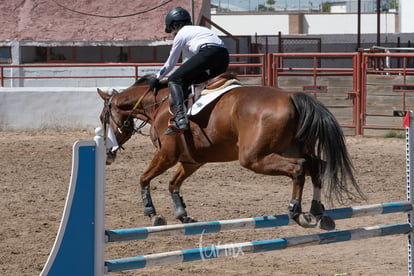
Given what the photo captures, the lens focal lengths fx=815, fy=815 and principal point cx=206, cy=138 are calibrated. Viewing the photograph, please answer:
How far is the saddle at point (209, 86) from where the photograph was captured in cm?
734

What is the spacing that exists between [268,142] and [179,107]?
3.56ft

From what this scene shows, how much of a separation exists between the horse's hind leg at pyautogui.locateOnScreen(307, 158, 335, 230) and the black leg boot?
4.09 feet

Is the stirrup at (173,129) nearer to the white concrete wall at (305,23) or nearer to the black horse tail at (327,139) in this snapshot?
the black horse tail at (327,139)

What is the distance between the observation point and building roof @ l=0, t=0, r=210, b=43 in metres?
28.1

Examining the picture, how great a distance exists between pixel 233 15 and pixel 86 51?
27419mm

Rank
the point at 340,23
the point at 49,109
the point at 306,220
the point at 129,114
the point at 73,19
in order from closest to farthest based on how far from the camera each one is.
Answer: the point at 306,220, the point at 129,114, the point at 49,109, the point at 73,19, the point at 340,23

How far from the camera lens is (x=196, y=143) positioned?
7.38m

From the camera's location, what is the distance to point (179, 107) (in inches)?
289

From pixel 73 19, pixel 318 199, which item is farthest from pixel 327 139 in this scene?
pixel 73 19

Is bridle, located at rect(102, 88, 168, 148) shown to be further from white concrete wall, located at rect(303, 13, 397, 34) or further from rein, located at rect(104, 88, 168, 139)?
white concrete wall, located at rect(303, 13, 397, 34)

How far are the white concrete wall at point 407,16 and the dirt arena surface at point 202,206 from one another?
32.0m

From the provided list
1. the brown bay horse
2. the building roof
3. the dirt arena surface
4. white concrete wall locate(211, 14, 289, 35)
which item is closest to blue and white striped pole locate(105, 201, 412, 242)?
the brown bay horse

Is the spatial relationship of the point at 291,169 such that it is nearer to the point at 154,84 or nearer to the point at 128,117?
the point at 154,84

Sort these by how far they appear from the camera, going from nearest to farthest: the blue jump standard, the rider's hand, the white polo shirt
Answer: the blue jump standard → the white polo shirt → the rider's hand
